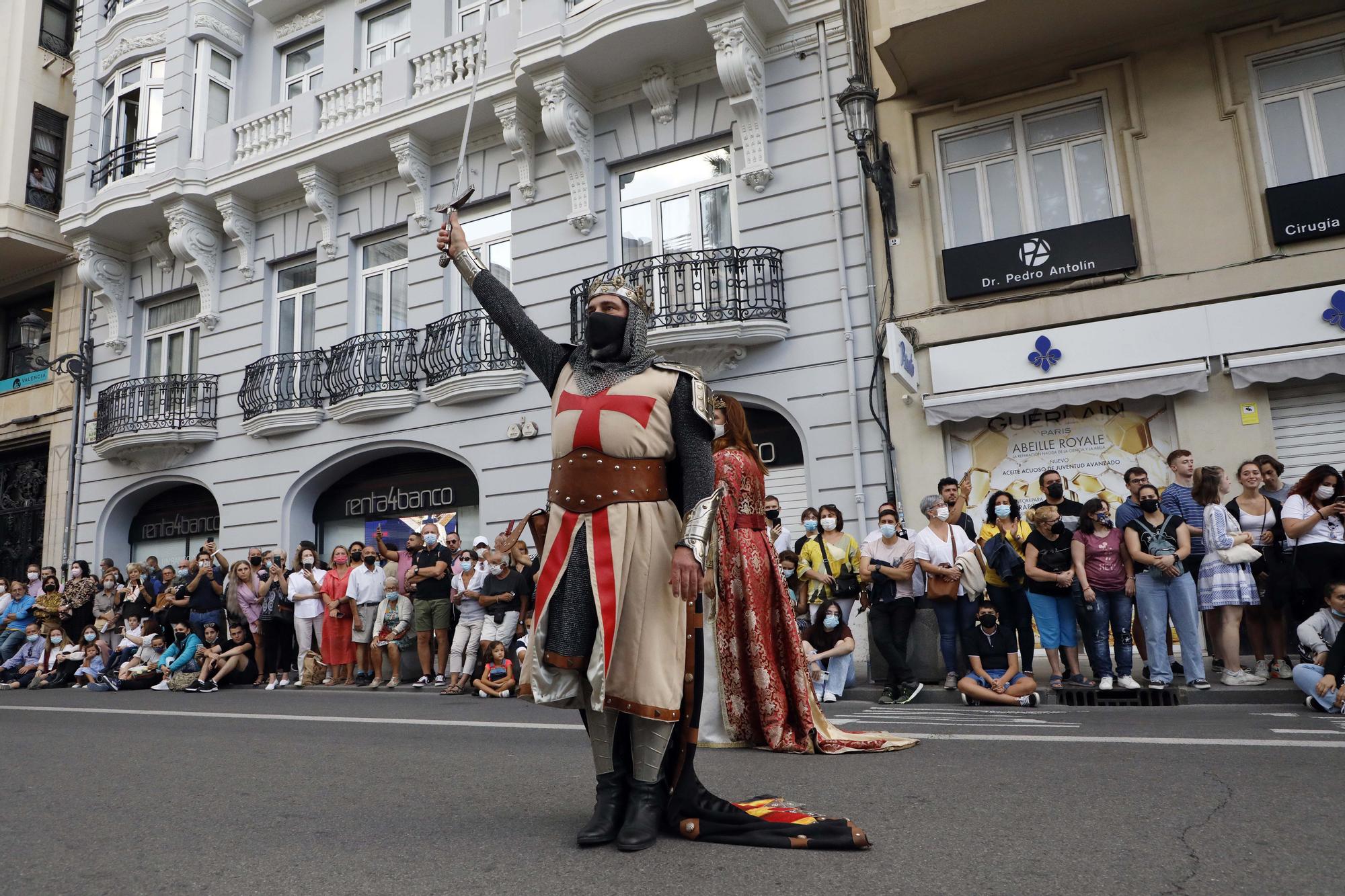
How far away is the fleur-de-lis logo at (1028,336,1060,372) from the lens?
38.8 ft

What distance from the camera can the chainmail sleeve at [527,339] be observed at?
3932 mm

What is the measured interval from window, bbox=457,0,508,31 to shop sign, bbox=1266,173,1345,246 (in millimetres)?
11541

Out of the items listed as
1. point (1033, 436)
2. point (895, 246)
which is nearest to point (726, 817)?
point (1033, 436)

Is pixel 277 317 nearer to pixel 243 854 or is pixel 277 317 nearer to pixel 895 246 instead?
pixel 895 246

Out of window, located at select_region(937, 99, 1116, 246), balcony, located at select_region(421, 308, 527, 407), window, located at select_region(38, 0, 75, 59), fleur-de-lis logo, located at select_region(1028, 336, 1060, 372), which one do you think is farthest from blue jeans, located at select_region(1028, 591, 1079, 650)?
window, located at select_region(38, 0, 75, 59)

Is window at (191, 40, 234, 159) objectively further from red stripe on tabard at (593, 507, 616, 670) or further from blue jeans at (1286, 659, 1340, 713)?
blue jeans at (1286, 659, 1340, 713)

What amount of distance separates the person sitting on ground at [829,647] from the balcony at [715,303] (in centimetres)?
480

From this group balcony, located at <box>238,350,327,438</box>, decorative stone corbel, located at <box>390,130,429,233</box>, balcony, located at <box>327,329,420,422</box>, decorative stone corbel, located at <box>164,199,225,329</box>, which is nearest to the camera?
balcony, located at <box>327,329,420,422</box>

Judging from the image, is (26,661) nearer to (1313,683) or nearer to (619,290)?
(619,290)

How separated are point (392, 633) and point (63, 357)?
1205 centimetres

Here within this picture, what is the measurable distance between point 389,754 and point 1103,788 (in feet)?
12.3

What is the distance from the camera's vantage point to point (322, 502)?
59.4 ft

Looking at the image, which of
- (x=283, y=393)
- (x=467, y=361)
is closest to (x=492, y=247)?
(x=467, y=361)

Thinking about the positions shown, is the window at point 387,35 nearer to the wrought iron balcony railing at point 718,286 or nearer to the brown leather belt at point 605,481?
the wrought iron balcony railing at point 718,286
